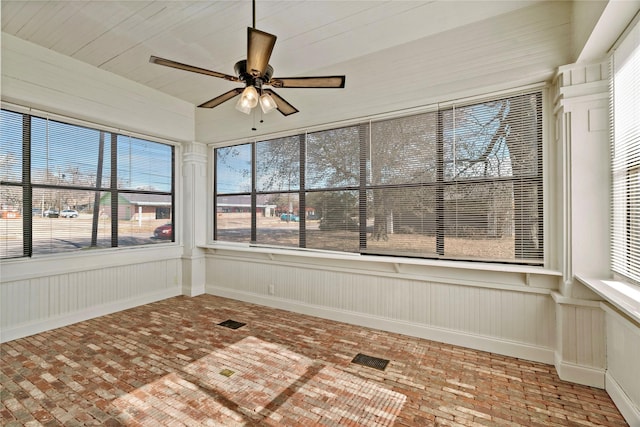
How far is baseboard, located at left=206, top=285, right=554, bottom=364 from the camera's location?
2619mm

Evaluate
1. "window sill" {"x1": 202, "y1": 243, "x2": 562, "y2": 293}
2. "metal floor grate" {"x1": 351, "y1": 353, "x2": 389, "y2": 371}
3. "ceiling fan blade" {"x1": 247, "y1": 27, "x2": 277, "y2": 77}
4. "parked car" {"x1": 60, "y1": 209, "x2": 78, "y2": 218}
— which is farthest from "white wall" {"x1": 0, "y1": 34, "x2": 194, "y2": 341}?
"metal floor grate" {"x1": 351, "y1": 353, "x2": 389, "y2": 371}

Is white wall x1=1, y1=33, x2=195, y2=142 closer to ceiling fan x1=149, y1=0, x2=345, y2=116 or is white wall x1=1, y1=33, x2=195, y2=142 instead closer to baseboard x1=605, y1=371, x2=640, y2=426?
ceiling fan x1=149, y1=0, x2=345, y2=116

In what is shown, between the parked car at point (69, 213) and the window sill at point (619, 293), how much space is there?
5274mm

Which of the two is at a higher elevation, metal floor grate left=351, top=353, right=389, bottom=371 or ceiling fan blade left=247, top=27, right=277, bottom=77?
ceiling fan blade left=247, top=27, right=277, bottom=77

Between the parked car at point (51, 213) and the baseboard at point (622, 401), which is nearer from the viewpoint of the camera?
the baseboard at point (622, 401)

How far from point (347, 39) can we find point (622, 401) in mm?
3700

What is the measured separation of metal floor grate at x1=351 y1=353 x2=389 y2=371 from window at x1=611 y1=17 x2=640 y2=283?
6.25 ft

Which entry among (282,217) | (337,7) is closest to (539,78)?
(337,7)

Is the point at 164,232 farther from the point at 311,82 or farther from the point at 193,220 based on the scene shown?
the point at 311,82

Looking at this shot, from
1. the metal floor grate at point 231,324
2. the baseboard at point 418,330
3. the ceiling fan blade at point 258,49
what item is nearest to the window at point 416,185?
the baseboard at point 418,330

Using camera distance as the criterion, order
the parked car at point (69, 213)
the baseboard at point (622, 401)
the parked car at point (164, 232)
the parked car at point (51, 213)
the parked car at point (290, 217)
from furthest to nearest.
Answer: the parked car at point (164, 232), the parked car at point (290, 217), the parked car at point (69, 213), the parked car at point (51, 213), the baseboard at point (622, 401)

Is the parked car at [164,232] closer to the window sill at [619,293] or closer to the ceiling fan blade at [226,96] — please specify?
the ceiling fan blade at [226,96]

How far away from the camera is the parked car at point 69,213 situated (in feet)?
11.5

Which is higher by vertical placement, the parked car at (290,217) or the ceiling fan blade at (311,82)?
the ceiling fan blade at (311,82)
